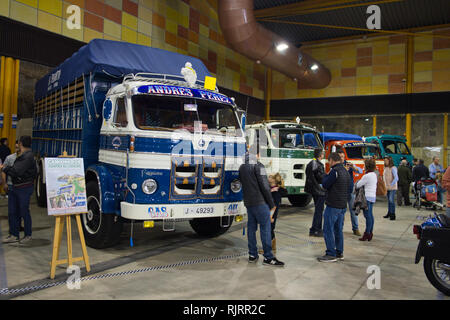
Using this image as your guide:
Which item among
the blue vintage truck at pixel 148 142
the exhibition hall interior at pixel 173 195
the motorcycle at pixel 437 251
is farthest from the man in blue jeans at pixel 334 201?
the blue vintage truck at pixel 148 142

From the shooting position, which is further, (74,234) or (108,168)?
(74,234)

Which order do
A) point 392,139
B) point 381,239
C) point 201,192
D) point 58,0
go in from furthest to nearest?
point 392,139 < point 58,0 < point 381,239 < point 201,192

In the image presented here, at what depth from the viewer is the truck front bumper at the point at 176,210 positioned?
19.1 ft

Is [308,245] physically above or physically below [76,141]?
below

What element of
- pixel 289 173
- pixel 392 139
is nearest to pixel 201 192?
pixel 289 173

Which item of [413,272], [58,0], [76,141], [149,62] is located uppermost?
[58,0]

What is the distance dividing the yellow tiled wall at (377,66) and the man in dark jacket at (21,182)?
20061 millimetres

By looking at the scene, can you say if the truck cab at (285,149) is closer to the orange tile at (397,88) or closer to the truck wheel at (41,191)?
the truck wheel at (41,191)

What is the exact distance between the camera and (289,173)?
11.2 m

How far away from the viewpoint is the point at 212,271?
560 centimetres

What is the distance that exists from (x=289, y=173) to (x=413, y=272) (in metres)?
5.61

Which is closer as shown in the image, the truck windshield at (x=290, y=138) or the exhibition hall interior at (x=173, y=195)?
the exhibition hall interior at (x=173, y=195)

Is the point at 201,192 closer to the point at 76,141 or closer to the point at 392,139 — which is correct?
the point at 76,141

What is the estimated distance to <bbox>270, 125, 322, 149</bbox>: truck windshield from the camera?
37.6 feet
